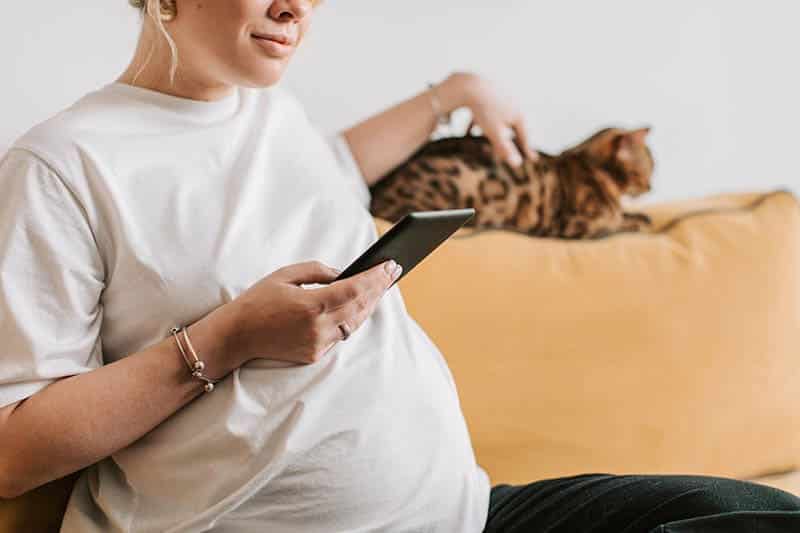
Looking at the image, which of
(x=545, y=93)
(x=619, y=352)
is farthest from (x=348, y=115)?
(x=619, y=352)

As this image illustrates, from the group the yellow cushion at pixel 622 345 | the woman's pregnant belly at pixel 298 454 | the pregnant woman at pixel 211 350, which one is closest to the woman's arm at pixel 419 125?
the yellow cushion at pixel 622 345

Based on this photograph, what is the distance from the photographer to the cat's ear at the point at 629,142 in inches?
71.9

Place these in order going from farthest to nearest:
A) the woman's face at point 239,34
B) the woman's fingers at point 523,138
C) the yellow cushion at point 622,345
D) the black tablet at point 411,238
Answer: the woman's fingers at point 523,138, the yellow cushion at point 622,345, the woman's face at point 239,34, the black tablet at point 411,238

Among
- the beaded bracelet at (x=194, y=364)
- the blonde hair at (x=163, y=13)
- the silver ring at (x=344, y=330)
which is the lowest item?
the silver ring at (x=344, y=330)

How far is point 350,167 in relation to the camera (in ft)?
5.45

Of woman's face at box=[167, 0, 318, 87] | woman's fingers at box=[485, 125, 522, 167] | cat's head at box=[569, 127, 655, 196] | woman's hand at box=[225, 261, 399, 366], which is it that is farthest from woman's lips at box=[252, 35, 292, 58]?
cat's head at box=[569, 127, 655, 196]

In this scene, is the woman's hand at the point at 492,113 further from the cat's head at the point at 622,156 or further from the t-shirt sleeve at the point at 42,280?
the t-shirt sleeve at the point at 42,280

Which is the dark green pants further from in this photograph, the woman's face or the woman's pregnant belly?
the woman's face

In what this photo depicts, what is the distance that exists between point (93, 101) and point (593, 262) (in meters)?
0.78

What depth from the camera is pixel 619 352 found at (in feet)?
5.44

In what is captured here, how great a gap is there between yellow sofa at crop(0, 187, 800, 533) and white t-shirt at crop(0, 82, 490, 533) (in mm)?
314

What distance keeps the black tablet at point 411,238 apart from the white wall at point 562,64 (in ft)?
2.01

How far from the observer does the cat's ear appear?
1.83 metres

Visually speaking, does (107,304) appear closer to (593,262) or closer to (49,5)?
(49,5)
